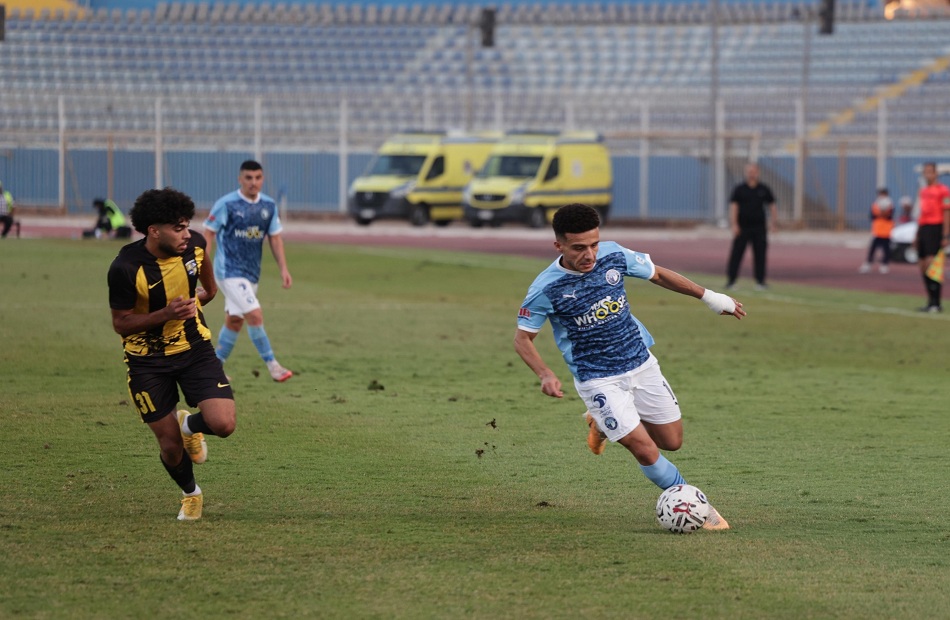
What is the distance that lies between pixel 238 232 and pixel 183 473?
566 centimetres

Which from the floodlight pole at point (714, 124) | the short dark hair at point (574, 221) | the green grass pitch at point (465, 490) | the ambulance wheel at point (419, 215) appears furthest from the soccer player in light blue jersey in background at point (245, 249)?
the ambulance wheel at point (419, 215)

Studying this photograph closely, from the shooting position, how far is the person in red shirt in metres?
19.2

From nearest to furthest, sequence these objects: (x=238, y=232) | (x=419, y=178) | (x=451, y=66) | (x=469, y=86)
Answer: (x=238, y=232), (x=419, y=178), (x=469, y=86), (x=451, y=66)

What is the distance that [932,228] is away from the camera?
19438 millimetres

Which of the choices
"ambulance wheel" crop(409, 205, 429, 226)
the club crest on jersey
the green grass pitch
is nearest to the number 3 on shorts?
the green grass pitch

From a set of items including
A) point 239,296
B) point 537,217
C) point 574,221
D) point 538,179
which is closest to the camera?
point 574,221

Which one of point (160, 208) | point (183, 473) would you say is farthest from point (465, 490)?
point (160, 208)

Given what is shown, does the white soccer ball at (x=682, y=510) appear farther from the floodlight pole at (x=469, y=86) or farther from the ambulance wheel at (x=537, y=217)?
the floodlight pole at (x=469, y=86)

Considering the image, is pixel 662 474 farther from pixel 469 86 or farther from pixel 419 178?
pixel 469 86

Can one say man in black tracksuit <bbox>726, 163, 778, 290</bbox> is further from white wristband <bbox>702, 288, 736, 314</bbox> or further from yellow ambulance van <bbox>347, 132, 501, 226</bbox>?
yellow ambulance van <bbox>347, 132, 501, 226</bbox>

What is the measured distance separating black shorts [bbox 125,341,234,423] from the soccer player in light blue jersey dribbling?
159cm

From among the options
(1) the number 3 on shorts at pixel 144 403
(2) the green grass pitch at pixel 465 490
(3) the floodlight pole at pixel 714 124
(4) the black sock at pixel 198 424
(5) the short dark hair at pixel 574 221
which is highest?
(3) the floodlight pole at pixel 714 124

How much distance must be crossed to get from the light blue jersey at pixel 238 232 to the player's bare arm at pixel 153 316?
17.8 ft

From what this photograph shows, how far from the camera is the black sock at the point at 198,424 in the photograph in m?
7.55
